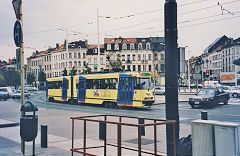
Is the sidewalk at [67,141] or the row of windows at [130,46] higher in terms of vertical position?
the row of windows at [130,46]

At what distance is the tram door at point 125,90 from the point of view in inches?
868

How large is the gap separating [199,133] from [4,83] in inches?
3763

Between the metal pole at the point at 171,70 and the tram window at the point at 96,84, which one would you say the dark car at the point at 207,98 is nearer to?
the tram window at the point at 96,84

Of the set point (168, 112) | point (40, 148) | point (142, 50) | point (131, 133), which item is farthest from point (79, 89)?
point (142, 50)

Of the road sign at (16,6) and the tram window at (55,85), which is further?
the tram window at (55,85)

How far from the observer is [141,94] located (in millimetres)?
21438

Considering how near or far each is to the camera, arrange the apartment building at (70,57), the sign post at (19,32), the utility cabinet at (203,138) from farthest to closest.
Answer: the apartment building at (70,57) → the sign post at (19,32) → the utility cabinet at (203,138)

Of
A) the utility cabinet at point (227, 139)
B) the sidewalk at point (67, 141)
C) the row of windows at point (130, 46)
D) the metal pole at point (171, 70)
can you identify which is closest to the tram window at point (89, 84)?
the sidewalk at point (67, 141)

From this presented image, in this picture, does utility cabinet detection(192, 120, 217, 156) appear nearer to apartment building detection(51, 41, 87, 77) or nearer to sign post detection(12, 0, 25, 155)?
sign post detection(12, 0, 25, 155)

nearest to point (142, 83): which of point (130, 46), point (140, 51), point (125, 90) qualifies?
point (125, 90)

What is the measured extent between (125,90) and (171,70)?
17.7 m

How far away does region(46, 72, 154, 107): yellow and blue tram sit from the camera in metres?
21.8

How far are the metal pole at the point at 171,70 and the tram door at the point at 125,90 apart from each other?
17043 millimetres

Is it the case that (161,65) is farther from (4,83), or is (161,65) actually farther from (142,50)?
(4,83)
